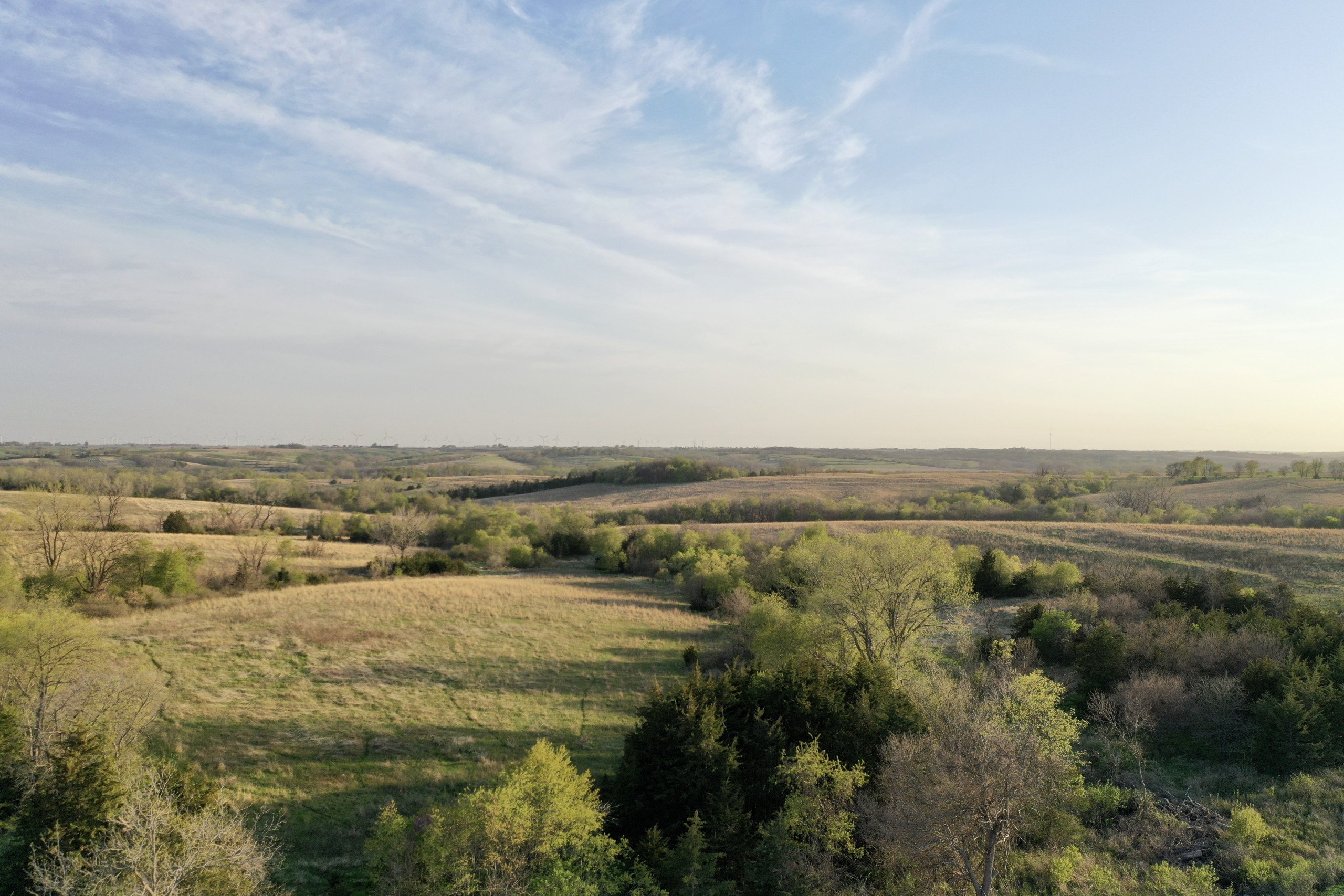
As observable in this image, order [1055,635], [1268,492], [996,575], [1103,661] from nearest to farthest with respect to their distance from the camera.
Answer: [1103,661] < [1055,635] < [996,575] < [1268,492]

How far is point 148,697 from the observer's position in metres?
22.2

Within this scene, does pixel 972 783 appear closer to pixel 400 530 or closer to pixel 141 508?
pixel 400 530

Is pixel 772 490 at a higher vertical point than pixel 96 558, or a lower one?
higher

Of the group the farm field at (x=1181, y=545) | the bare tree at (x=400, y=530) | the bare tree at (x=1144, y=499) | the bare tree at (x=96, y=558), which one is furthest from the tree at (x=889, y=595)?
the bare tree at (x=1144, y=499)

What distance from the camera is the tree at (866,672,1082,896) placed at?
1652 cm

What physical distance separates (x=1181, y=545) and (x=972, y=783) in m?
56.3

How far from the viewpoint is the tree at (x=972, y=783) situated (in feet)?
54.2

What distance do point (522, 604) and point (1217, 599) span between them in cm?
4994

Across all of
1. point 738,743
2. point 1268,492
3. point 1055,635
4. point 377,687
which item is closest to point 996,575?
point 1055,635

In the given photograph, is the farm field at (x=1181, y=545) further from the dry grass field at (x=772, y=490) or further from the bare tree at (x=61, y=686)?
A: the bare tree at (x=61, y=686)

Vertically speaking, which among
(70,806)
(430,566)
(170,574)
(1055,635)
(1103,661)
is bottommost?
(430,566)

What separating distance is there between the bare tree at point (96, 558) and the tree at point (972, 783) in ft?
170

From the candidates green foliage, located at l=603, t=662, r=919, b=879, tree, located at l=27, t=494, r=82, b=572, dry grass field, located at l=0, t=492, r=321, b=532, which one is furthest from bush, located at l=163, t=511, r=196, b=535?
green foliage, located at l=603, t=662, r=919, b=879

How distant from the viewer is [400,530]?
73.6 metres
